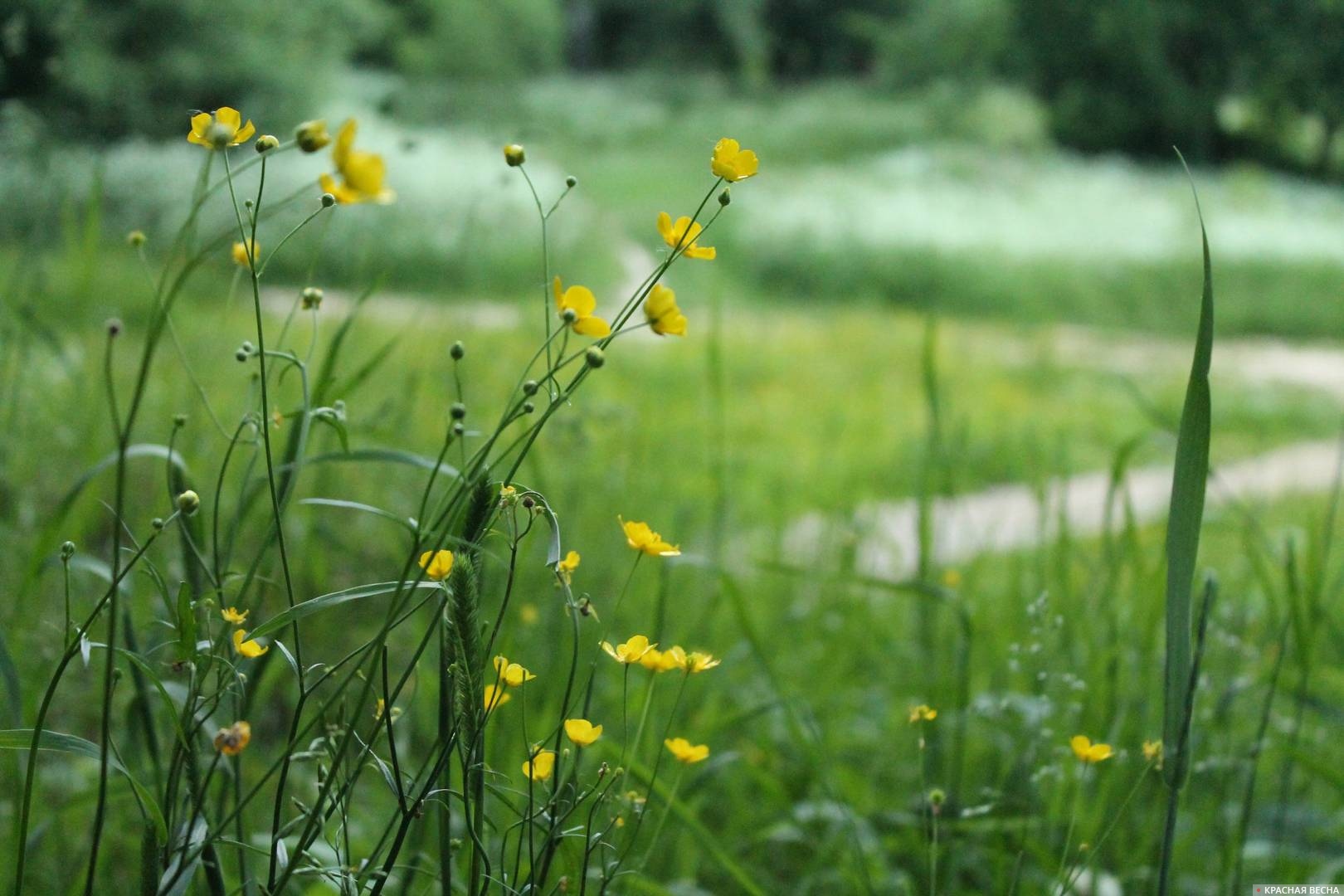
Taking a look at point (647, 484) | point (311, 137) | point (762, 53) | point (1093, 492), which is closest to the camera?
point (311, 137)

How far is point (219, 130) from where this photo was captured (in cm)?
29

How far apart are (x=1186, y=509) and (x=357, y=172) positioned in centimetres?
34

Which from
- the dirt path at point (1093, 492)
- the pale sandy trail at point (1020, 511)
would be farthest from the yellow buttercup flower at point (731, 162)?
the pale sandy trail at point (1020, 511)

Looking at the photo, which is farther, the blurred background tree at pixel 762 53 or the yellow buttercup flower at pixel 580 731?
the blurred background tree at pixel 762 53

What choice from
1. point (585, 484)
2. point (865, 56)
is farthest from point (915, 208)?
point (865, 56)

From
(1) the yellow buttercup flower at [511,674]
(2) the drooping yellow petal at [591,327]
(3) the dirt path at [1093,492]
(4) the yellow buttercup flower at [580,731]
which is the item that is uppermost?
(2) the drooping yellow petal at [591,327]

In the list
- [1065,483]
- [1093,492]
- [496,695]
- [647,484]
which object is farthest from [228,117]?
[1093,492]

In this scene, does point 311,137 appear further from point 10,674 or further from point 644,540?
point 10,674

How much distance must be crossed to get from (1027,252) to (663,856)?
186 inches

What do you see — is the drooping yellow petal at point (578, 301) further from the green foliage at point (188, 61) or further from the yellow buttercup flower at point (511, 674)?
the green foliage at point (188, 61)

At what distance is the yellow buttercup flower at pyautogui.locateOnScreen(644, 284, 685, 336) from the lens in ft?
1.22

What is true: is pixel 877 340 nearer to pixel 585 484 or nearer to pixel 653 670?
pixel 585 484

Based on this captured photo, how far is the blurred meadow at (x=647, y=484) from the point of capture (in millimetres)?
454

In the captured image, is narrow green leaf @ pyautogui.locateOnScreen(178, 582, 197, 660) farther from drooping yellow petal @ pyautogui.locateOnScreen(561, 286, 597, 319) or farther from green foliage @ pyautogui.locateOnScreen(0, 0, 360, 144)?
green foliage @ pyautogui.locateOnScreen(0, 0, 360, 144)
